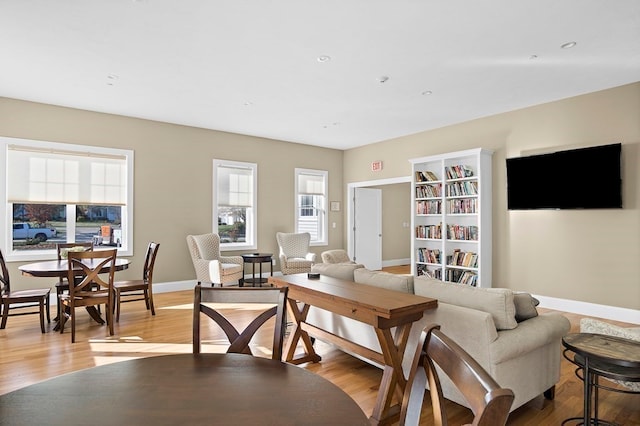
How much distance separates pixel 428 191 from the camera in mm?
6734

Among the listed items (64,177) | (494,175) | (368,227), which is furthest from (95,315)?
(368,227)

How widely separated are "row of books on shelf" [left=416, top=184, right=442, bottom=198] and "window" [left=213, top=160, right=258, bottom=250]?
10.8 feet

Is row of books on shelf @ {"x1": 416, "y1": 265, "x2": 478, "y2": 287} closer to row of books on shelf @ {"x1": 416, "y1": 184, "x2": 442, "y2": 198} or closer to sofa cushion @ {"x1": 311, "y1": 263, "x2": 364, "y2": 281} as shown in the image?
row of books on shelf @ {"x1": 416, "y1": 184, "x2": 442, "y2": 198}

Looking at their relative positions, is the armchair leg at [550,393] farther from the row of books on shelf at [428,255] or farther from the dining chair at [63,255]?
the dining chair at [63,255]

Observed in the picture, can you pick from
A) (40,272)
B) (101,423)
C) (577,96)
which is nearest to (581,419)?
(101,423)

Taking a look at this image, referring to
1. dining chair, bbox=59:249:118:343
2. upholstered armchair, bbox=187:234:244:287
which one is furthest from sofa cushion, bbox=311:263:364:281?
upholstered armchair, bbox=187:234:244:287

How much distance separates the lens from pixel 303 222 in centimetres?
841

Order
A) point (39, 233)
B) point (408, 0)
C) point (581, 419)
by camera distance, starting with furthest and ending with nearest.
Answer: point (39, 233)
point (408, 0)
point (581, 419)

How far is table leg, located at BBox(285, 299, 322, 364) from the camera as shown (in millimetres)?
3150

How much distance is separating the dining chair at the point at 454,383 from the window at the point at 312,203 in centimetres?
711

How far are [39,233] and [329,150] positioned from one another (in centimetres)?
589

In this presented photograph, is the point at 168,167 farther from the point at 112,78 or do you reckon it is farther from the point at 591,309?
the point at 591,309

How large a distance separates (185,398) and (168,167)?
607cm

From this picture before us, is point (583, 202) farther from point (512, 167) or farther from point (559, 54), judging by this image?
point (559, 54)
